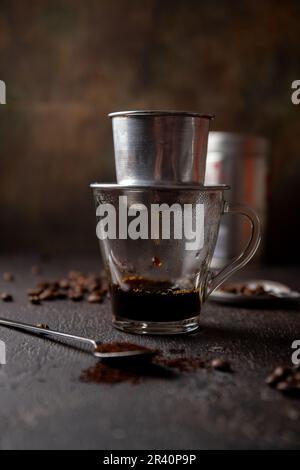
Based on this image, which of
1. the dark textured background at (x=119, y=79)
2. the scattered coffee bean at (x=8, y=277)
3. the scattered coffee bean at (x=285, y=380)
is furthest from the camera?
the dark textured background at (x=119, y=79)

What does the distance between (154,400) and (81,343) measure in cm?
24

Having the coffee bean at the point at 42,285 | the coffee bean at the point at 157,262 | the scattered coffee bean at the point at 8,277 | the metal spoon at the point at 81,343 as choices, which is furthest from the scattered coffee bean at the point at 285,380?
the scattered coffee bean at the point at 8,277

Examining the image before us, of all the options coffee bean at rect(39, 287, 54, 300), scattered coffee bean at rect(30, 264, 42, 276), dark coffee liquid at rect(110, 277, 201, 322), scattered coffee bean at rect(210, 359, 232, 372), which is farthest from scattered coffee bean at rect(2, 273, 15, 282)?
scattered coffee bean at rect(210, 359, 232, 372)

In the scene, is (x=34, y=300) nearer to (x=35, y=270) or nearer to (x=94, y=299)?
(x=94, y=299)

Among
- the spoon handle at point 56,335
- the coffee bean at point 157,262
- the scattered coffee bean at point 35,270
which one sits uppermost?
the coffee bean at point 157,262

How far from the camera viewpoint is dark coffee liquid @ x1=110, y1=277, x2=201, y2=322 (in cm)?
90

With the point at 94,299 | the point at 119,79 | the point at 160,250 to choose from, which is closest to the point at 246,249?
the point at 160,250

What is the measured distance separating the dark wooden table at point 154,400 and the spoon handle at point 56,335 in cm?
1

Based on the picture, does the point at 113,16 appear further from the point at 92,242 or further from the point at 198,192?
the point at 198,192

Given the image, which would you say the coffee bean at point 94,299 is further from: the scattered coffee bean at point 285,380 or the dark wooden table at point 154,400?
the scattered coffee bean at point 285,380

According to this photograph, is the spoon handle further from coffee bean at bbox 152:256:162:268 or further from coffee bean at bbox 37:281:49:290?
coffee bean at bbox 37:281:49:290

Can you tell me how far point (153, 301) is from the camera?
0.90 m

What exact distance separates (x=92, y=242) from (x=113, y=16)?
652 mm

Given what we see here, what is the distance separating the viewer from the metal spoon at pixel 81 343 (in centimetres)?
76
